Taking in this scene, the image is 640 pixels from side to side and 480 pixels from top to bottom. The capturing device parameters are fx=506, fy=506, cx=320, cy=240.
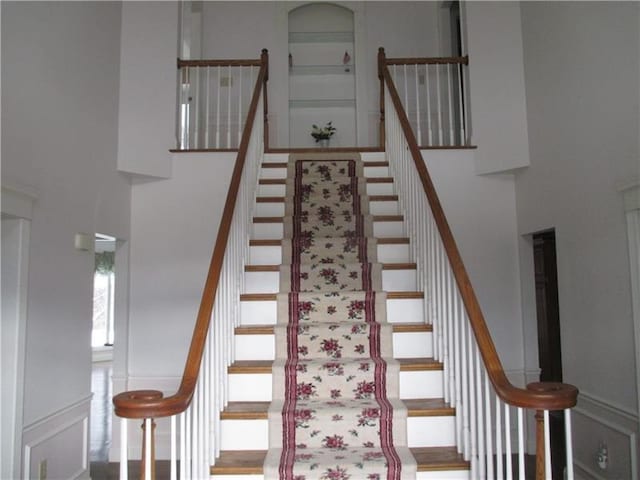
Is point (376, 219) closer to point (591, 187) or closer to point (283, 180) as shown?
point (283, 180)

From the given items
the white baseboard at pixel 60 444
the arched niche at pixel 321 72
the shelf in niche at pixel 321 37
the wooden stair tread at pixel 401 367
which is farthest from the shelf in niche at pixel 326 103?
the wooden stair tread at pixel 401 367

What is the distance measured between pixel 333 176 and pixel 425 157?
859 millimetres

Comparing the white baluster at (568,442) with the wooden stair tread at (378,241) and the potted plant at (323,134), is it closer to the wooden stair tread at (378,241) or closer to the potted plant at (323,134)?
the wooden stair tread at (378,241)

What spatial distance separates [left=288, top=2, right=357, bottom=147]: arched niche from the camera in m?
6.59

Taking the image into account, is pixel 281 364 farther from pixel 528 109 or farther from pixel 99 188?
pixel 528 109

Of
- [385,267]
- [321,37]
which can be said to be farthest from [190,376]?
[321,37]

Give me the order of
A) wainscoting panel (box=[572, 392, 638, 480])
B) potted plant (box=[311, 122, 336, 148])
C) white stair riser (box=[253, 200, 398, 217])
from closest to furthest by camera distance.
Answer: wainscoting panel (box=[572, 392, 638, 480])
white stair riser (box=[253, 200, 398, 217])
potted plant (box=[311, 122, 336, 148])

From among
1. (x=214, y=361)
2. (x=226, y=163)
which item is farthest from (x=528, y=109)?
(x=214, y=361)

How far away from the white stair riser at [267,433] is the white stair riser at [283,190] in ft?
7.78

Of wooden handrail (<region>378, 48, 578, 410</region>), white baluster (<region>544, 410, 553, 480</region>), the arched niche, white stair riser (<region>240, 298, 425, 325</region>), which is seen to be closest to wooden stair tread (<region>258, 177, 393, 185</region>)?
wooden handrail (<region>378, 48, 578, 410</region>)

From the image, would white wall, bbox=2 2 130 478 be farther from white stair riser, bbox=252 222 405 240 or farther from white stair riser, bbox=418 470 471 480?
white stair riser, bbox=418 470 471 480

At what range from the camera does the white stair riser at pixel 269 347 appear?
2906 millimetres

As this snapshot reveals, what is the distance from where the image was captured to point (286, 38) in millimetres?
6375

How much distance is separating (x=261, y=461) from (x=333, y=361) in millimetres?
675
